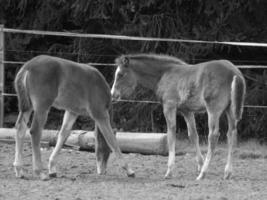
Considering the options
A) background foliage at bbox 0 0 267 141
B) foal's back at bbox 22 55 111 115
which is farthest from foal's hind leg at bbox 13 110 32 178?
background foliage at bbox 0 0 267 141

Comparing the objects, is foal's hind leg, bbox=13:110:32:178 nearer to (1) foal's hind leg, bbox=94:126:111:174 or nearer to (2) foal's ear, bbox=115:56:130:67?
(1) foal's hind leg, bbox=94:126:111:174

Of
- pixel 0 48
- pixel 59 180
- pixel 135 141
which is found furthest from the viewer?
pixel 0 48

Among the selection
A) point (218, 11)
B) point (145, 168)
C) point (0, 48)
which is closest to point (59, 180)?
point (145, 168)

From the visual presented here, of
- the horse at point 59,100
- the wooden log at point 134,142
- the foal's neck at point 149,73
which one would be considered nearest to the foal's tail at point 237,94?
the foal's neck at point 149,73

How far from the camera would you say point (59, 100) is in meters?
8.06

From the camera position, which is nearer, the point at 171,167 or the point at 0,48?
the point at 171,167

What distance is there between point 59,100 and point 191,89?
1650 millimetres

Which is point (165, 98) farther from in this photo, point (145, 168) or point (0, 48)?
point (0, 48)

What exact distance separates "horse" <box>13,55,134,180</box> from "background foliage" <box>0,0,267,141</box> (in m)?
4.27

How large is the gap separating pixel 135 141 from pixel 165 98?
6.80 ft

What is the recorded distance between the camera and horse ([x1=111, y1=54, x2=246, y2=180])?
7949 mm

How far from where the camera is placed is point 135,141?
1049 cm

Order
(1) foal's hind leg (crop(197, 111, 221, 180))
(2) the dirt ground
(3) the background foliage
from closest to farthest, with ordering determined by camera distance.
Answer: (2) the dirt ground
(1) foal's hind leg (crop(197, 111, 221, 180))
(3) the background foliage

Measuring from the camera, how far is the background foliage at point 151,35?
12477 millimetres
